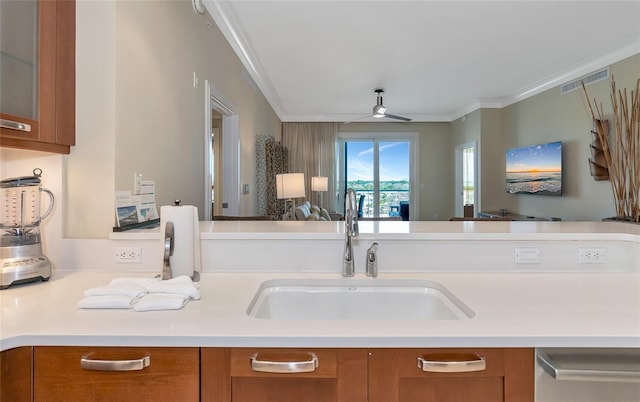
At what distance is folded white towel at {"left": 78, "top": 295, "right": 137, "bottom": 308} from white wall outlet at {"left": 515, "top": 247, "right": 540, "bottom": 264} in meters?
1.46

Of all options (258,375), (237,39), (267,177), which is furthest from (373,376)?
(267,177)

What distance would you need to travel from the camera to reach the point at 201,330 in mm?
904

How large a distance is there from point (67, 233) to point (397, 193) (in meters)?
7.15

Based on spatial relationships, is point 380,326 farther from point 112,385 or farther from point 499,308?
point 112,385

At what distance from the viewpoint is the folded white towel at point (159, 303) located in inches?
40.9

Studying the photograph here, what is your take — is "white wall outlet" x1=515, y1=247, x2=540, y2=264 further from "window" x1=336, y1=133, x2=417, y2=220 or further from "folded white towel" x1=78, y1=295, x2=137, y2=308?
"window" x1=336, y1=133, x2=417, y2=220

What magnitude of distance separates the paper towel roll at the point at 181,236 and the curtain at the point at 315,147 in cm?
646

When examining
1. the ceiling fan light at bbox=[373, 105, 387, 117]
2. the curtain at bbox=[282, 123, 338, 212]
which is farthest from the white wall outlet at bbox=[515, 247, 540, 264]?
the curtain at bbox=[282, 123, 338, 212]

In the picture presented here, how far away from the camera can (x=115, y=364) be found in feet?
2.89

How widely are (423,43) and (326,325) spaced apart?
3681mm

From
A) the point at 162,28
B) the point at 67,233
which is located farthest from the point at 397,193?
the point at 67,233

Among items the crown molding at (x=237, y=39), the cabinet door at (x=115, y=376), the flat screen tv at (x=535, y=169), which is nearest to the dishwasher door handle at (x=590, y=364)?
the cabinet door at (x=115, y=376)

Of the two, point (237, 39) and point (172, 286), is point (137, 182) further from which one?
point (237, 39)

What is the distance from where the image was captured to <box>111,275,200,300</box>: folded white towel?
3.73 feet
